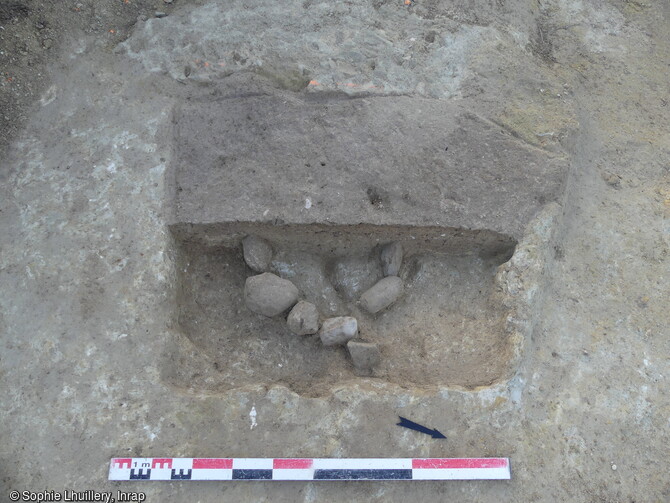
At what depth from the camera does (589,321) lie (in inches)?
106

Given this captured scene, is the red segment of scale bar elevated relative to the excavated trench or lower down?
lower down

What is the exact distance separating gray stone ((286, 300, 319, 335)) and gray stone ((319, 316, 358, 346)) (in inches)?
2.2

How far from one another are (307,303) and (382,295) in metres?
0.40

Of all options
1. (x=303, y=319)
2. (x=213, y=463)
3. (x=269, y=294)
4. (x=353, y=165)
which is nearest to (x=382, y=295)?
(x=303, y=319)

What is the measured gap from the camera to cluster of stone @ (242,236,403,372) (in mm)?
2672

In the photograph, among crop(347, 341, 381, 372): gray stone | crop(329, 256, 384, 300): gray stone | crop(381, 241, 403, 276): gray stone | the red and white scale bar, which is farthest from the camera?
crop(329, 256, 384, 300): gray stone

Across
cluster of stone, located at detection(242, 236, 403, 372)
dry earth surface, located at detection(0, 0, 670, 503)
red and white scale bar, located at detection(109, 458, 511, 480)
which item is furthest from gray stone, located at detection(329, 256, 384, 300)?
red and white scale bar, located at detection(109, 458, 511, 480)

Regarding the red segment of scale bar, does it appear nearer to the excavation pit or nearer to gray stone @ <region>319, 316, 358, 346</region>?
the excavation pit

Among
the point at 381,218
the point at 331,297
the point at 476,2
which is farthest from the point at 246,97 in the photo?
the point at 476,2

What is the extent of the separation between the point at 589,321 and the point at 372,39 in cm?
197

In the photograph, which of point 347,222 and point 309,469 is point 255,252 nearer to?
point 347,222

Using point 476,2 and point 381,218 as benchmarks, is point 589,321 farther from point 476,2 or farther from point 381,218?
point 476,2

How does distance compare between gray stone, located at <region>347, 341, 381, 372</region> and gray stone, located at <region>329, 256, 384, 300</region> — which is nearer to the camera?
gray stone, located at <region>347, 341, 381, 372</region>

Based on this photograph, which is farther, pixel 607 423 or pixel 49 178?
pixel 49 178
